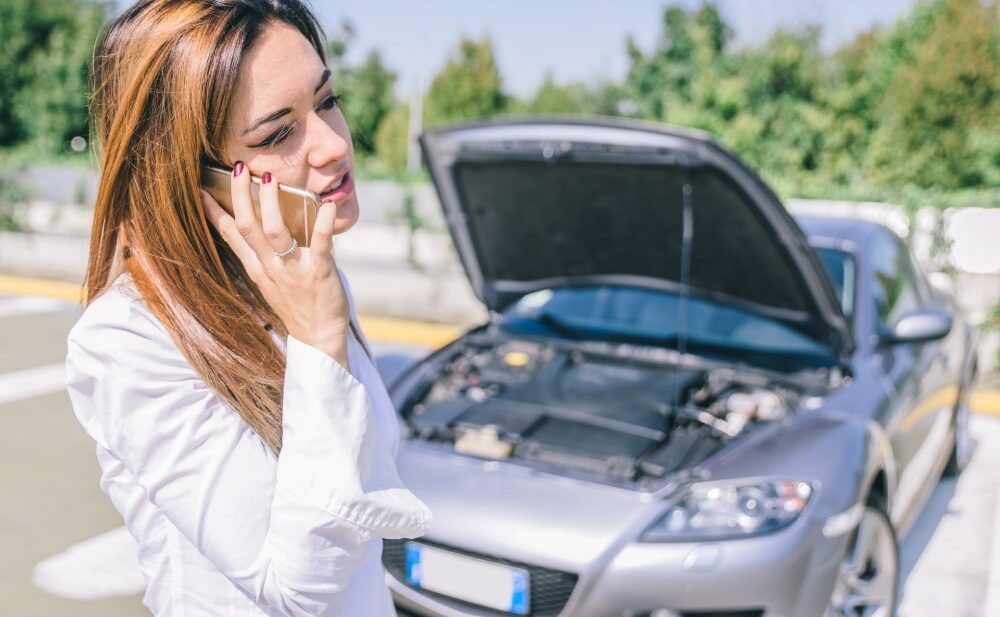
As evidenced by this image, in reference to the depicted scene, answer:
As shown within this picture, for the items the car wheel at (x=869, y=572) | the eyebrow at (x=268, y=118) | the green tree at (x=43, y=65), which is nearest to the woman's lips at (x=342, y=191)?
the eyebrow at (x=268, y=118)

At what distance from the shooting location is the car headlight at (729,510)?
2545 millimetres

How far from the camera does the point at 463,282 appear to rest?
9109 millimetres

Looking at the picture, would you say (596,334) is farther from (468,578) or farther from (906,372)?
(468,578)

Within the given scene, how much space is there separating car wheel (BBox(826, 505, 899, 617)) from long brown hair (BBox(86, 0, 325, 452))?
85.8 inches

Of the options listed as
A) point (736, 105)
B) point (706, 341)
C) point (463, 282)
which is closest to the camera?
point (706, 341)

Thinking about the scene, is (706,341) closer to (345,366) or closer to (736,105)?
(345,366)

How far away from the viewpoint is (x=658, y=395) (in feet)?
11.3

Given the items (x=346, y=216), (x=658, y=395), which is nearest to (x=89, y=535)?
(x=658, y=395)

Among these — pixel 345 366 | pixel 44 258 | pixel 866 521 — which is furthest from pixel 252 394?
pixel 44 258

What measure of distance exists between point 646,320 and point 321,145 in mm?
3007

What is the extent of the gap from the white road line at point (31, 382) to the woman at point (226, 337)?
5.73m

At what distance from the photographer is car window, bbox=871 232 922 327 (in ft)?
12.5

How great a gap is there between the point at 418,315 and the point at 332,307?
8263 mm

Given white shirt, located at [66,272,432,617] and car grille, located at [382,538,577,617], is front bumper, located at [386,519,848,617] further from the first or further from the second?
white shirt, located at [66,272,432,617]
